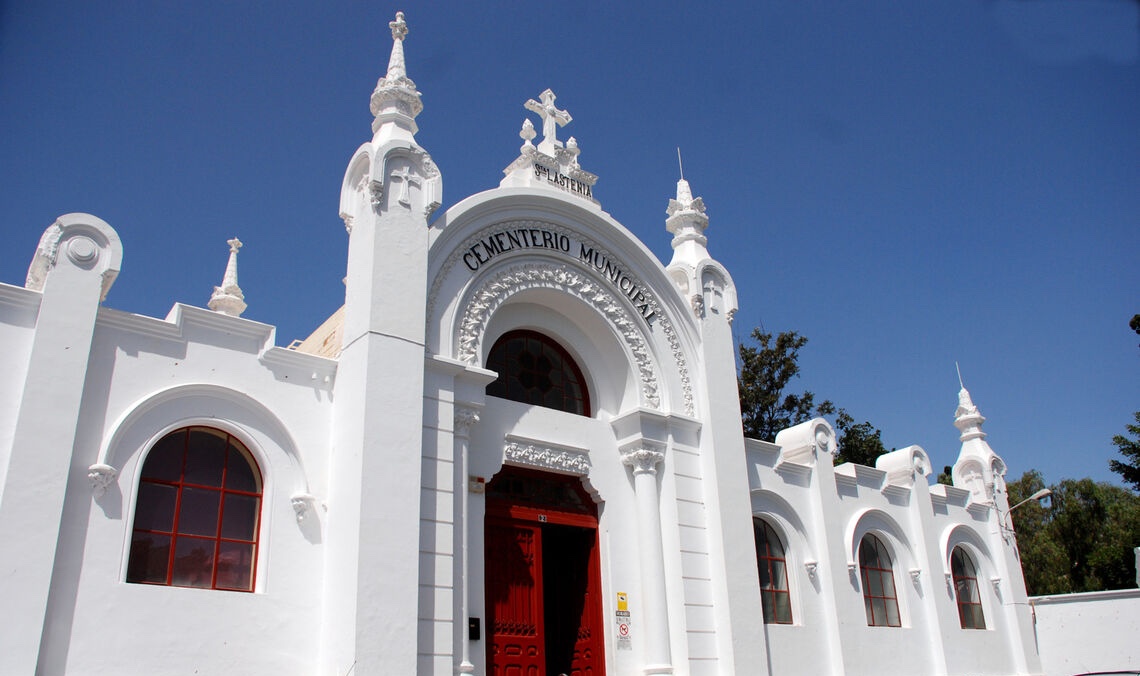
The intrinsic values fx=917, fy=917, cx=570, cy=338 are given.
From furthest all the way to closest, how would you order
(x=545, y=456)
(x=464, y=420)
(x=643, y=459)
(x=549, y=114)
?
1. (x=549, y=114)
2. (x=643, y=459)
3. (x=545, y=456)
4. (x=464, y=420)

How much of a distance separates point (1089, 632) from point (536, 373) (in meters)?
14.5

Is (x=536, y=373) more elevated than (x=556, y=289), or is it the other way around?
(x=556, y=289)

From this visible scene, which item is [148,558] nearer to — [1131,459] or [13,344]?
[13,344]

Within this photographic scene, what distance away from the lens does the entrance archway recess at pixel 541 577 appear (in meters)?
11.9

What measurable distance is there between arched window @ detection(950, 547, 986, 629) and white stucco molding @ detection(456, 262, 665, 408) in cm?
893

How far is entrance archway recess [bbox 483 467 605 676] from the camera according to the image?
1193cm

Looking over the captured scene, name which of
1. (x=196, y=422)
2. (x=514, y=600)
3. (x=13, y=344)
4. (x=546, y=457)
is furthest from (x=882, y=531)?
(x=13, y=344)

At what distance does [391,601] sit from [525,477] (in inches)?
141

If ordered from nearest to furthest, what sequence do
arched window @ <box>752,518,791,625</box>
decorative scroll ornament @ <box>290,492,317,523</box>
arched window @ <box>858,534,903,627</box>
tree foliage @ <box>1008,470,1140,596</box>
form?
1. decorative scroll ornament @ <box>290,492,317,523</box>
2. arched window @ <box>752,518,791,625</box>
3. arched window @ <box>858,534,903,627</box>
4. tree foliage @ <box>1008,470,1140,596</box>

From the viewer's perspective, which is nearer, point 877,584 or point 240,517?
point 240,517

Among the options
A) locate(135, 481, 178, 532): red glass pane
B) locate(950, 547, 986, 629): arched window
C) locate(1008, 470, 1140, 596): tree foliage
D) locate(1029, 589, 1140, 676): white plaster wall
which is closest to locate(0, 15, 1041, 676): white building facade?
locate(135, 481, 178, 532): red glass pane

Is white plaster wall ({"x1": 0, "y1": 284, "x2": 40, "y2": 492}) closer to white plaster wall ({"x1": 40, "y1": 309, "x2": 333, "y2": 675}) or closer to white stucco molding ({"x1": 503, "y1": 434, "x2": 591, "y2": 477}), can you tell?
Result: white plaster wall ({"x1": 40, "y1": 309, "x2": 333, "y2": 675})

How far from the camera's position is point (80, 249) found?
9.58 meters

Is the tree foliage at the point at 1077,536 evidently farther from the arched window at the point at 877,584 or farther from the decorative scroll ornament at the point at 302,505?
the decorative scroll ornament at the point at 302,505
